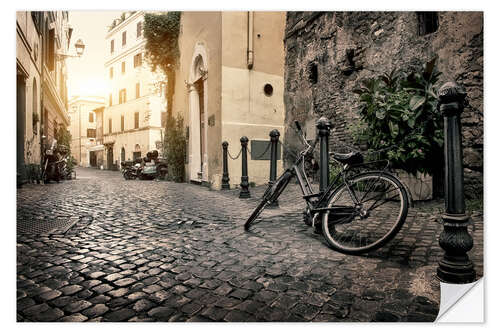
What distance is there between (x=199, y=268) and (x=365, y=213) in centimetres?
105

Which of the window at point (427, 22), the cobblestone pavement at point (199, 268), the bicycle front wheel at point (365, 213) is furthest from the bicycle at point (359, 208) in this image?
the window at point (427, 22)

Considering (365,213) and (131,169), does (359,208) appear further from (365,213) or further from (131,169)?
(131,169)

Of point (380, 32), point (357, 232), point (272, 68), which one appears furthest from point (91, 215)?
point (380, 32)

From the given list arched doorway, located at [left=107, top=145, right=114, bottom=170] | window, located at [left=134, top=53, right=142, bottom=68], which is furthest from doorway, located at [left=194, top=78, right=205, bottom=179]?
arched doorway, located at [left=107, top=145, right=114, bottom=170]

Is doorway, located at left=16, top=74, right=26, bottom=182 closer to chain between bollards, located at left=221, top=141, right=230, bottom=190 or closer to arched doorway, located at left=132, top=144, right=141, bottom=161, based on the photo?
arched doorway, located at left=132, top=144, right=141, bottom=161

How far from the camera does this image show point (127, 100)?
2686mm

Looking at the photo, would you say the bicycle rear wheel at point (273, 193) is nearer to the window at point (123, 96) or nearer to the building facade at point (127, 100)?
the building facade at point (127, 100)

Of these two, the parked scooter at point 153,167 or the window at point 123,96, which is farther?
the parked scooter at point 153,167

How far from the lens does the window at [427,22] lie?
2408mm

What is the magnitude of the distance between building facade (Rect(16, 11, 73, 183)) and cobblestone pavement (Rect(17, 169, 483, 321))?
0.41 m

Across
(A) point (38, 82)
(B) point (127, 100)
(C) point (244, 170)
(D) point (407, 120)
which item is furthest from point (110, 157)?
(D) point (407, 120)

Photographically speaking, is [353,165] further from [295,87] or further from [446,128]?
[295,87]

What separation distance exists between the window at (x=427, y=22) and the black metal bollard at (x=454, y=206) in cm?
136

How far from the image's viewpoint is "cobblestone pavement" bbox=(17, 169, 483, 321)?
128cm
